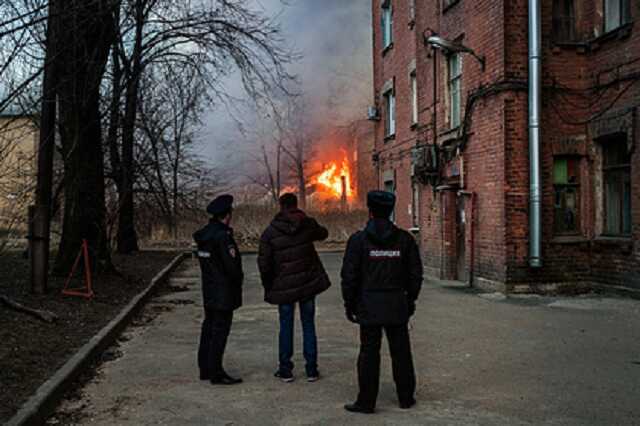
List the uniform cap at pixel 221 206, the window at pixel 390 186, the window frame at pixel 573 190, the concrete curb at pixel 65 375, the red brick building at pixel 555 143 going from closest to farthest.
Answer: the concrete curb at pixel 65 375 < the uniform cap at pixel 221 206 < the red brick building at pixel 555 143 < the window frame at pixel 573 190 < the window at pixel 390 186

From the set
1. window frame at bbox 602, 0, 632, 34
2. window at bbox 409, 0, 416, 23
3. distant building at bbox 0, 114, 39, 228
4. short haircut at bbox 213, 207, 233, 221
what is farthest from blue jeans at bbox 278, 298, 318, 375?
window at bbox 409, 0, 416, 23

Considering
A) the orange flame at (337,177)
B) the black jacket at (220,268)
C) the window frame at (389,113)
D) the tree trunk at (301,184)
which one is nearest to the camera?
the black jacket at (220,268)

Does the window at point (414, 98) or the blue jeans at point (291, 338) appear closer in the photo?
the blue jeans at point (291, 338)

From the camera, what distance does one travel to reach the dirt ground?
19.4 ft

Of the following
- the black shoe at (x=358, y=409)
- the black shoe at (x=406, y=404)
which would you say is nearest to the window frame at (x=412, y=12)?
the black shoe at (x=406, y=404)

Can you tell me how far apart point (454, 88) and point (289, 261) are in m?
10.2

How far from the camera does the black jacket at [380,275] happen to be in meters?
5.50

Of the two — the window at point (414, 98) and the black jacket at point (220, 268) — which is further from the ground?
the window at point (414, 98)

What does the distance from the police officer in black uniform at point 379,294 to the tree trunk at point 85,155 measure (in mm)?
6994

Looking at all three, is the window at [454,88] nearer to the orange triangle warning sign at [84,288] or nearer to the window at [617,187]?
the window at [617,187]

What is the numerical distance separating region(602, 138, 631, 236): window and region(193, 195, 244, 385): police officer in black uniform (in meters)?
8.27

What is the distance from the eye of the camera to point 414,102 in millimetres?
18656

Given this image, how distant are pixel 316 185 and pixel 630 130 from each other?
4269 centimetres

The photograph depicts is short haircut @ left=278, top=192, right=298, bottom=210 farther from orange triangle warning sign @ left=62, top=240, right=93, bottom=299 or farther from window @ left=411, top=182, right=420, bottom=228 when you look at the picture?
window @ left=411, top=182, right=420, bottom=228
